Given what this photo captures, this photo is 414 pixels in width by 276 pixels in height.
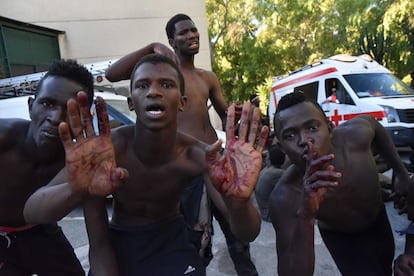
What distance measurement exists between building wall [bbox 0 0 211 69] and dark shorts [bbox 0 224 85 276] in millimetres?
11720

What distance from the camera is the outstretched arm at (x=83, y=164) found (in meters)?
1.45

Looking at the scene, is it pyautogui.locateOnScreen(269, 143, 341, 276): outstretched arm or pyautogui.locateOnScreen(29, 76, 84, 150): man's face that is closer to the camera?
pyautogui.locateOnScreen(269, 143, 341, 276): outstretched arm

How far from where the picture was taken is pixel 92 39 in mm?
13438

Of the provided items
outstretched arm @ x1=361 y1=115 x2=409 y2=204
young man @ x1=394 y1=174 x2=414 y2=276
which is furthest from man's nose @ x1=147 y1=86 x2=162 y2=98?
outstretched arm @ x1=361 y1=115 x2=409 y2=204

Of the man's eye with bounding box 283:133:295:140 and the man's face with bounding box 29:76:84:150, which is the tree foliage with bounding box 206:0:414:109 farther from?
the man's face with bounding box 29:76:84:150

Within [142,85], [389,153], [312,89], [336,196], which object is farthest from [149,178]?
[312,89]

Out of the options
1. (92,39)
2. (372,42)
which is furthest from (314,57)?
(92,39)

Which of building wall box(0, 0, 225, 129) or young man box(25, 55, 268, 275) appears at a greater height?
building wall box(0, 0, 225, 129)

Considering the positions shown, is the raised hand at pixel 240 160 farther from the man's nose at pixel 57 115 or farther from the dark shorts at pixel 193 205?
the dark shorts at pixel 193 205

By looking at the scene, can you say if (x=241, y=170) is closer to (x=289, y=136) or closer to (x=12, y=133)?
(x=289, y=136)

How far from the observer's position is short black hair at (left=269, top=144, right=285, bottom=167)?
188 inches

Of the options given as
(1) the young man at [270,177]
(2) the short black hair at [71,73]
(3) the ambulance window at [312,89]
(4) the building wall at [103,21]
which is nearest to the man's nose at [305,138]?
(2) the short black hair at [71,73]

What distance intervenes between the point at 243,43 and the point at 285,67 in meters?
2.59

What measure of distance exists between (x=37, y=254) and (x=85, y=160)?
3.71ft
